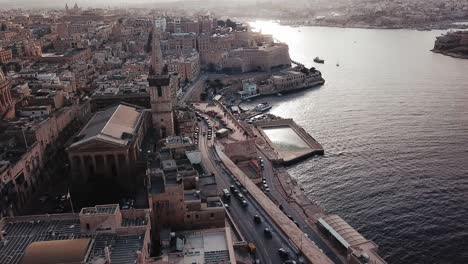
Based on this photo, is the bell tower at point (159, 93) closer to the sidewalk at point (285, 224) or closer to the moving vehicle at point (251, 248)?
the sidewalk at point (285, 224)

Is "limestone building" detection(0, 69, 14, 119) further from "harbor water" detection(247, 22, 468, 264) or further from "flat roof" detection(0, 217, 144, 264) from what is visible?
"harbor water" detection(247, 22, 468, 264)

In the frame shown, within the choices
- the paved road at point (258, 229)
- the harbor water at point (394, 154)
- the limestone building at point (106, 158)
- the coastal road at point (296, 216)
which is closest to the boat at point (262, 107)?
the harbor water at point (394, 154)

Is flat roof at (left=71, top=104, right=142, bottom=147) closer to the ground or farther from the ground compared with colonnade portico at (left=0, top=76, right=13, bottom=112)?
closer to the ground

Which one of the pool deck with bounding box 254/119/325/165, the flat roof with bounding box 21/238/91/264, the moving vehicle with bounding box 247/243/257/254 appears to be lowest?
the pool deck with bounding box 254/119/325/165

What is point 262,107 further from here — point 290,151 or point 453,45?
point 453,45

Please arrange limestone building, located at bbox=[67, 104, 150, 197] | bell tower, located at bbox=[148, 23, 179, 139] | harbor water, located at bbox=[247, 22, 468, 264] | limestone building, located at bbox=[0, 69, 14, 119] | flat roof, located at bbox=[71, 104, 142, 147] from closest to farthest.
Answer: limestone building, located at bbox=[67, 104, 150, 197] → harbor water, located at bbox=[247, 22, 468, 264] → flat roof, located at bbox=[71, 104, 142, 147] → bell tower, located at bbox=[148, 23, 179, 139] → limestone building, located at bbox=[0, 69, 14, 119]

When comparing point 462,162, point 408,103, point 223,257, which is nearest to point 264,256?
point 223,257

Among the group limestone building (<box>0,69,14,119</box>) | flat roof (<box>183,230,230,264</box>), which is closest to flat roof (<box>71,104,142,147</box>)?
limestone building (<box>0,69,14,119</box>)
